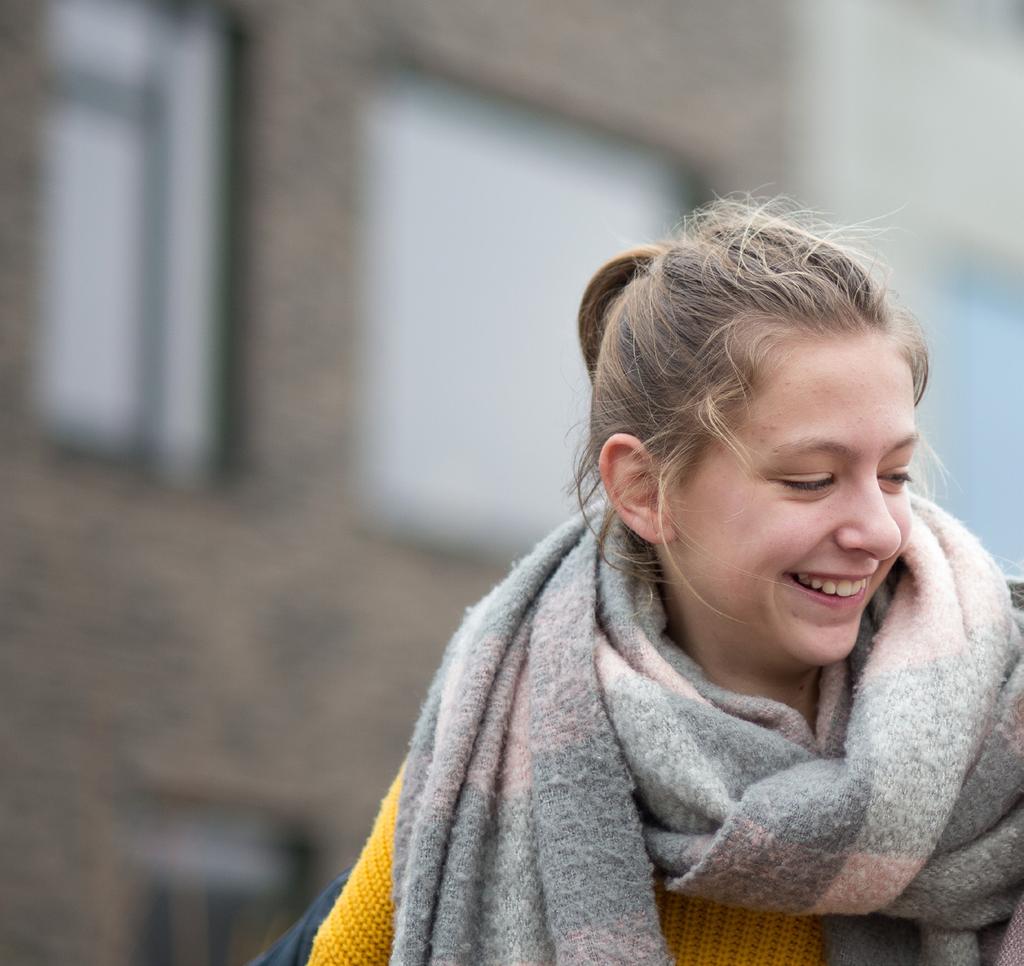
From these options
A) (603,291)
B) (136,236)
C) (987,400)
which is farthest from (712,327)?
(987,400)

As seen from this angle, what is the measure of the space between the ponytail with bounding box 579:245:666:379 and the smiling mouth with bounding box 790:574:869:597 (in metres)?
0.49

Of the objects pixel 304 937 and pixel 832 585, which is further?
pixel 304 937

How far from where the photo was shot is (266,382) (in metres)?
10.0

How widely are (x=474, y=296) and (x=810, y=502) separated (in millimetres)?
8582

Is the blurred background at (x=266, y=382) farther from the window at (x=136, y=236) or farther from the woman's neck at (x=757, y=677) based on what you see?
the woman's neck at (x=757, y=677)

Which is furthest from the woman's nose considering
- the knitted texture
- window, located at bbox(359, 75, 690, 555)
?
window, located at bbox(359, 75, 690, 555)

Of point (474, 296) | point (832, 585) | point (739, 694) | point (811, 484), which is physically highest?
point (474, 296)

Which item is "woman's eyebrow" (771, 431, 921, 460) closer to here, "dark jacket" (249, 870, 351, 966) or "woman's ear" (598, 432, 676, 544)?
"woman's ear" (598, 432, 676, 544)

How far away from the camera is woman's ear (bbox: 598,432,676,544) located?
263cm

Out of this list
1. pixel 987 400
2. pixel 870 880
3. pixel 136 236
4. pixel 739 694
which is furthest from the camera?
pixel 987 400

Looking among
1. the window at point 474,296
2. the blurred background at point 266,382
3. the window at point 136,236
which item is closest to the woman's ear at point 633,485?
the blurred background at point 266,382

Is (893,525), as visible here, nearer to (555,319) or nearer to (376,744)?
(376,744)

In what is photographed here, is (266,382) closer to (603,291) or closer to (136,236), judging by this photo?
(136,236)

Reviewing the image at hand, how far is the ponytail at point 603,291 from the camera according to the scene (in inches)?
111
